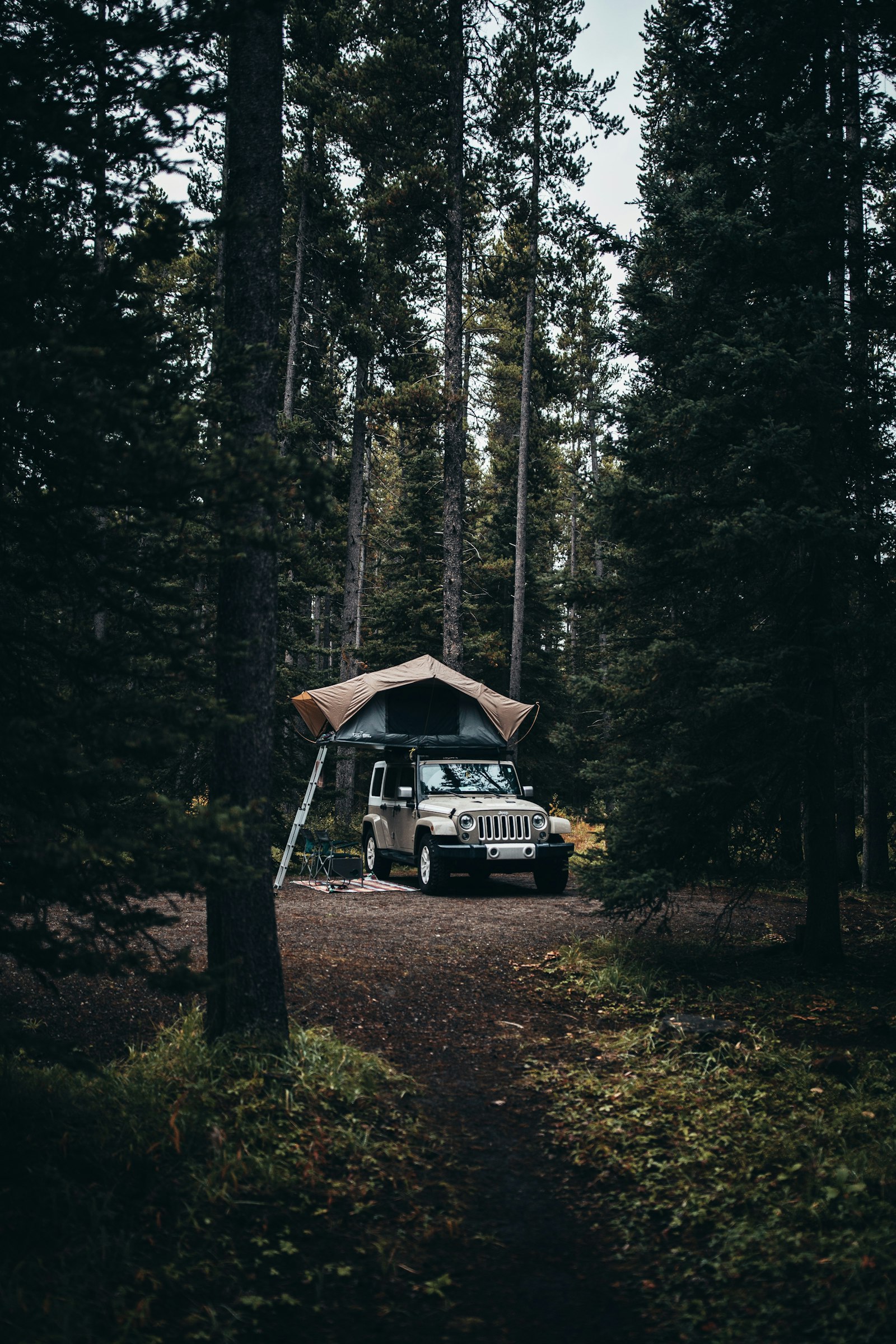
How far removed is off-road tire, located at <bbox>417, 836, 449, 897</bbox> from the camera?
13.3m

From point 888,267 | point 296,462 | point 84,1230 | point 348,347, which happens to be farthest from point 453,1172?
point 348,347

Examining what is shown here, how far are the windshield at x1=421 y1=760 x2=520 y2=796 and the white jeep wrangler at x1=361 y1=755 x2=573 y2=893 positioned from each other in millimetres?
11

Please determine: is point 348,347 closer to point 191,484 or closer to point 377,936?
point 377,936

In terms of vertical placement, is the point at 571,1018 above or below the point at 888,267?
below

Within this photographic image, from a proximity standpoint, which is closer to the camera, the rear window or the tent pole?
the tent pole

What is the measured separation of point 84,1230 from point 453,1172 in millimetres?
1754

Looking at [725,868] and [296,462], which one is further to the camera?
[725,868]

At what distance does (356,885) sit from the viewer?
1473 cm

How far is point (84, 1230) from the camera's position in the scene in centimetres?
374

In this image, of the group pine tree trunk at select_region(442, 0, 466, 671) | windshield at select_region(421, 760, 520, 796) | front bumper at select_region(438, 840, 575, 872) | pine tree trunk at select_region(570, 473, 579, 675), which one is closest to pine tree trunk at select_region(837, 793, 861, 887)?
front bumper at select_region(438, 840, 575, 872)

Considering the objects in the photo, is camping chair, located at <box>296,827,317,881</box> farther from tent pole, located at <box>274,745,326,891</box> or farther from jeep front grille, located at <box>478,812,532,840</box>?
jeep front grille, located at <box>478,812,532,840</box>

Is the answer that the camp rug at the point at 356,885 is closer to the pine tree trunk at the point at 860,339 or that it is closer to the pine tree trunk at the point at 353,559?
the pine tree trunk at the point at 353,559

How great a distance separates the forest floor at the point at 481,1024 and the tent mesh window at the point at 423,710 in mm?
2977

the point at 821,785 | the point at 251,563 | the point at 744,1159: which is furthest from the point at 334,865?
the point at 744,1159
